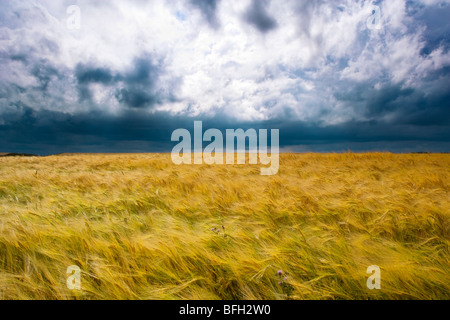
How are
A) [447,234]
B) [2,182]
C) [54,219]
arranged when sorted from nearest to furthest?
[447,234] < [54,219] < [2,182]

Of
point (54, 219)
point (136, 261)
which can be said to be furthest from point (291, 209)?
point (54, 219)

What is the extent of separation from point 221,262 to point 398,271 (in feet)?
3.48

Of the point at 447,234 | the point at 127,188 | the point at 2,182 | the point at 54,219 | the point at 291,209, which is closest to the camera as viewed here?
the point at 447,234

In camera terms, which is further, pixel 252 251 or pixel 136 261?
pixel 252 251

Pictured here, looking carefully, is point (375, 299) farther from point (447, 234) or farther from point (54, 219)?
point (54, 219)

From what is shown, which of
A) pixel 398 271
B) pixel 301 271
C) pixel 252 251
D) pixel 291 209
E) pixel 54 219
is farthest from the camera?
pixel 291 209

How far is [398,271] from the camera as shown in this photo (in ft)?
4.17

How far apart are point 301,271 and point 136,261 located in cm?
110

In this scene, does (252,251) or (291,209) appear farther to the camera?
(291,209)

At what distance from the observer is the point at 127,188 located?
3799mm

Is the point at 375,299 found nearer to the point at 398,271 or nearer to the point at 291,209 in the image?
the point at 398,271
